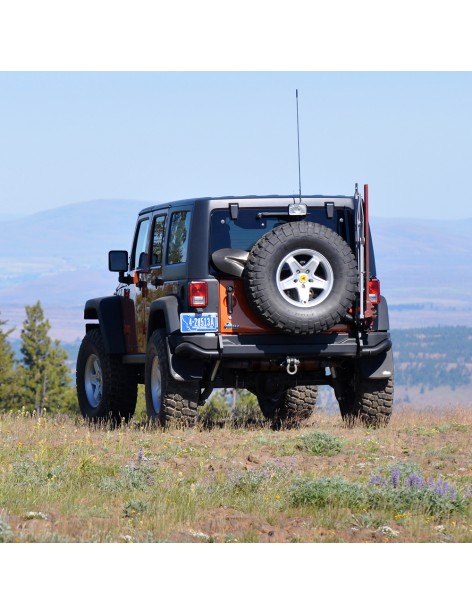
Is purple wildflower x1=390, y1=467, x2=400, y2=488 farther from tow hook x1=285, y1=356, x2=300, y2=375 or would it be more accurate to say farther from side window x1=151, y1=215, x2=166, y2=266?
side window x1=151, y1=215, x2=166, y2=266

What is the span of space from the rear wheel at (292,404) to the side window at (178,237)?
129 inches

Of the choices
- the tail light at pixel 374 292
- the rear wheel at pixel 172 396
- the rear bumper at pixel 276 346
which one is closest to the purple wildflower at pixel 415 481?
the rear bumper at pixel 276 346

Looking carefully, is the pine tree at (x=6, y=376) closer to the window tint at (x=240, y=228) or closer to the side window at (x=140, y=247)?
the side window at (x=140, y=247)

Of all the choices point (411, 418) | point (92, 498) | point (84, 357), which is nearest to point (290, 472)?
point (92, 498)

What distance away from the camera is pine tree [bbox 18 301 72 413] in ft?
279

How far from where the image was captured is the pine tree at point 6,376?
79.6 metres

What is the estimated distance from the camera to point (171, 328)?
13.6m

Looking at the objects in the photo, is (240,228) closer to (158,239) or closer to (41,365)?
(158,239)

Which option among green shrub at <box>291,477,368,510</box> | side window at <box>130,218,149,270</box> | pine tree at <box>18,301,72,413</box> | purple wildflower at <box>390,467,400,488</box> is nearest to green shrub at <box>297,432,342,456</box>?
purple wildflower at <box>390,467,400,488</box>

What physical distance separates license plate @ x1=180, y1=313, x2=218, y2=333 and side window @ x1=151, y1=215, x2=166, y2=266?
1.35 metres

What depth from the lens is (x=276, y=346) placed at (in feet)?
45.1

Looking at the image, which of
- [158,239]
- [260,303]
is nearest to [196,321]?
[260,303]

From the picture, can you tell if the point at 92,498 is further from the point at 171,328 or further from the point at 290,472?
the point at 171,328

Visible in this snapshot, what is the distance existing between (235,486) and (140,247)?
6.38 metres
